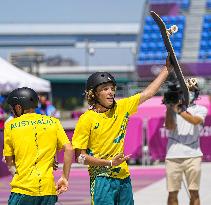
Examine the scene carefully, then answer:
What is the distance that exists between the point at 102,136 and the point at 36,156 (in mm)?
576

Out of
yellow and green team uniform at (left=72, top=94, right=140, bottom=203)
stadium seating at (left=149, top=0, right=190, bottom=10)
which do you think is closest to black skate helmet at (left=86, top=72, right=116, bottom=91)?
yellow and green team uniform at (left=72, top=94, right=140, bottom=203)

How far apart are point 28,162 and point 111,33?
408 ft

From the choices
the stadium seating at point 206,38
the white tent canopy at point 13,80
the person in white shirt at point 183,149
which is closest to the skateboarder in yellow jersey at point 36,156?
the person in white shirt at point 183,149

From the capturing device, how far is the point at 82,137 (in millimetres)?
6285

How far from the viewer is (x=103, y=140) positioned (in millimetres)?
6293

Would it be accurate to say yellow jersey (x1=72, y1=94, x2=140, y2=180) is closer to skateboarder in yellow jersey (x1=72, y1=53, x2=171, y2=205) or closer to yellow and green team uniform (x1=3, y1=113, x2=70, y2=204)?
skateboarder in yellow jersey (x1=72, y1=53, x2=171, y2=205)

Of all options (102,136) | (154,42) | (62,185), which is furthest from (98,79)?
(154,42)

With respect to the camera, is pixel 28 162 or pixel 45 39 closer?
pixel 28 162

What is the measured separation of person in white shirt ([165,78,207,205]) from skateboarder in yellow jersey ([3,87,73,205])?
10.7 feet

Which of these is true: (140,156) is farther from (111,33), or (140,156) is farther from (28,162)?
(111,33)

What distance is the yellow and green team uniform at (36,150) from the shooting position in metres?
6.01

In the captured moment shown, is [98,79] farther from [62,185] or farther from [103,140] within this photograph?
[62,185]

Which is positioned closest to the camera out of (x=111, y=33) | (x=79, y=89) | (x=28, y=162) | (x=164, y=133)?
(x=28, y=162)

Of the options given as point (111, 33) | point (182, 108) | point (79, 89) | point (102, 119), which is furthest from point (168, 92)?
point (111, 33)
